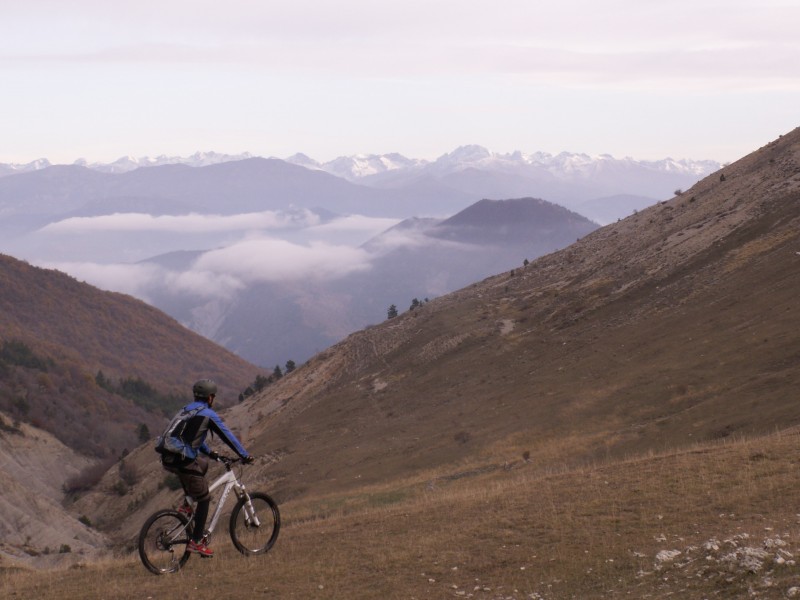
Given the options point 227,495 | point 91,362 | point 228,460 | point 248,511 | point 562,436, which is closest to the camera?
point 227,495

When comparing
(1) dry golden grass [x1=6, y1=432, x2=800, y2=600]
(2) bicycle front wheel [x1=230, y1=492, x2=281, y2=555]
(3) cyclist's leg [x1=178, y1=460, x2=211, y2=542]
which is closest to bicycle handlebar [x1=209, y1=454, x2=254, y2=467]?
(3) cyclist's leg [x1=178, y1=460, x2=211, y2=542]

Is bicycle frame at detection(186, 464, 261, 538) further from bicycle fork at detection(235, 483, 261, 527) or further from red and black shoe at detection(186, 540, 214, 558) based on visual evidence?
red and black shoe at detection(186, 540, 214, 558)

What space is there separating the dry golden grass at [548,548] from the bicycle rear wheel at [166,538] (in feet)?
0.83

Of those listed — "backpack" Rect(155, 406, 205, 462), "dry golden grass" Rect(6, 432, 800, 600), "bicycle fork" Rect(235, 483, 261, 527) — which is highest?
"backpack" Rect(155, 406, 205, 462)

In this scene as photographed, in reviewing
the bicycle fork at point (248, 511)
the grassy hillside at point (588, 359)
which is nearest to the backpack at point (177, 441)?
the bicycle fork at point (248, 511)

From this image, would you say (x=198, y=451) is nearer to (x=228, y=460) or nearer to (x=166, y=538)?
(x=228, y=460)

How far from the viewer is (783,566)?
1030cm

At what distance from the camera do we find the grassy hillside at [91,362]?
328 ft

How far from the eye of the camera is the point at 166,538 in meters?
13.2

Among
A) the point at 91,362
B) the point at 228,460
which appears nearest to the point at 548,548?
the point at 228,460

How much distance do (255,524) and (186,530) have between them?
1055 mm

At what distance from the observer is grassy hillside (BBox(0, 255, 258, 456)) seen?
99938 mm

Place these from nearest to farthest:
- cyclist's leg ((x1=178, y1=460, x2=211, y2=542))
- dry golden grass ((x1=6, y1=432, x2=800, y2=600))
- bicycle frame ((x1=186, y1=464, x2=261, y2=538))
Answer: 1. dry golden grass ((x1=6, y1=432, x2=800, y2=600))
2. cyclist's leg ((x1=178, y1=460, x2=211, y2=542))
3. bicycle frame ((x1=186, y1=464, x2=261, y2=538))

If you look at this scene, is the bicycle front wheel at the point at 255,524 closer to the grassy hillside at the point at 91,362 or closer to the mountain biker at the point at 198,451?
the mountain biker at the point at 198,451
